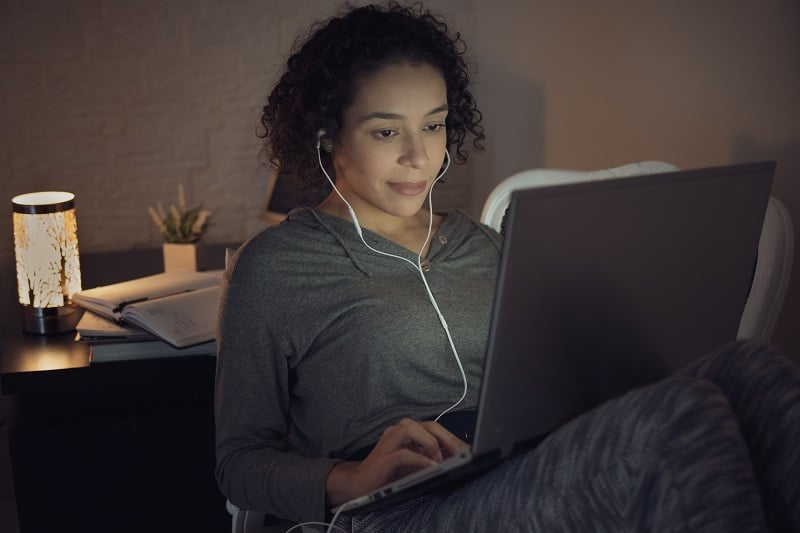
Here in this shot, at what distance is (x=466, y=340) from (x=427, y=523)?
33 cm

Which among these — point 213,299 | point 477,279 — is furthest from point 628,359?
point 213,299

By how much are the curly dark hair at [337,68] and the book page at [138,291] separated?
44 centimetres

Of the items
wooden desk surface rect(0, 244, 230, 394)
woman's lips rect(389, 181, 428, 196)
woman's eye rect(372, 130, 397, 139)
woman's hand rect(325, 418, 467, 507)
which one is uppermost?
woman's eye rect(372, 130, 397, 139)

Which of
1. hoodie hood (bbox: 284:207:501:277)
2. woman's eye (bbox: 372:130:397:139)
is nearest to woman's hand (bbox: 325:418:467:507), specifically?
hoodie hood (bbox: 284:207:501:277)

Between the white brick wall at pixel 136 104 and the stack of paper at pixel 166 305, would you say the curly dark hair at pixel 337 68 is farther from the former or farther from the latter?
the white brick wall at pixel 136 104

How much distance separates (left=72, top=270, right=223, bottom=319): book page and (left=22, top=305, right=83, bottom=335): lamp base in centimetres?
4

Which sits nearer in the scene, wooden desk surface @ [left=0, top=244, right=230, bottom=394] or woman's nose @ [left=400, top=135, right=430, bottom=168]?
→ woman's nose @ [left=400, top=135, right=430, bottom=168]

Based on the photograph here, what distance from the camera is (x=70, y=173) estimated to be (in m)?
2.60

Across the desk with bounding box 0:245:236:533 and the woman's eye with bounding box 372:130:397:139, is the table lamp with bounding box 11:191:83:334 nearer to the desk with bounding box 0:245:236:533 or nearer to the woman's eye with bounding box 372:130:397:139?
the desk with bounding box 0:245:236:533

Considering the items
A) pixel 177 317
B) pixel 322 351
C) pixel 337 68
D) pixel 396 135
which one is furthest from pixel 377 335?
pixel 177 317

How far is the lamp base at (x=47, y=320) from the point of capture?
1841mm

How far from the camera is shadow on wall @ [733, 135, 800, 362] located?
5.31 feet

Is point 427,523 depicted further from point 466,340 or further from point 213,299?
point 213,299

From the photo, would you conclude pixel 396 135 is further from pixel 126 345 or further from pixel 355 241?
pixel 126 345
